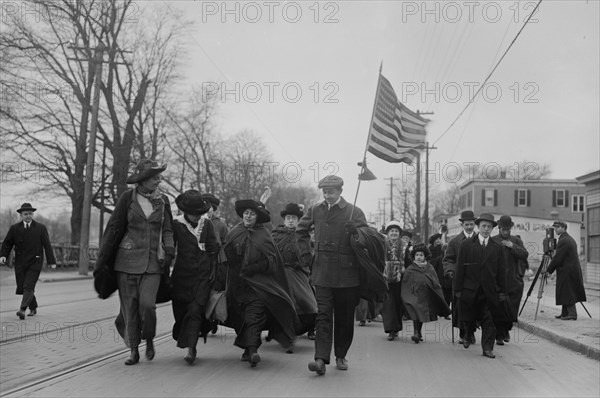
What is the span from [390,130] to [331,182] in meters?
2.68

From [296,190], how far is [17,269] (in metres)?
88.6

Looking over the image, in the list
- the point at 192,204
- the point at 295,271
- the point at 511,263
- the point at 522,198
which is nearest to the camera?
the point at 192,204

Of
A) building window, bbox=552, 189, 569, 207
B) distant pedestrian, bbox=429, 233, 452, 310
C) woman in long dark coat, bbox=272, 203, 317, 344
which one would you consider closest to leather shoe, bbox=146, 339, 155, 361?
woman in long dark coat, bbox=272, 203, 317, 344

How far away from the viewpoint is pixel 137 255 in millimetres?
7711

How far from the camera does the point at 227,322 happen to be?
340 inches

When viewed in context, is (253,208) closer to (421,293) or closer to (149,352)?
(149,352)

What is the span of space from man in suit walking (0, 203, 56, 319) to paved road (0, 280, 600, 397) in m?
1.60

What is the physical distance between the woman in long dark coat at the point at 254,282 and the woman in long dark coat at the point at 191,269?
0.25 meters

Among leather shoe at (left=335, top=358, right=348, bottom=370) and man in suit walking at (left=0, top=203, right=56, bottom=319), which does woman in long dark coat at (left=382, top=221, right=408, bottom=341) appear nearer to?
leather shoe at (left=335, top=358, right=348, bottom=370)

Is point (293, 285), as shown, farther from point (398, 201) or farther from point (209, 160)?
point (398, 201)

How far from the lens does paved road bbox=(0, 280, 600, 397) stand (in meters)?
6.56

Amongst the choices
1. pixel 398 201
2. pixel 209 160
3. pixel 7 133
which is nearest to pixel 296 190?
pixel 398 201

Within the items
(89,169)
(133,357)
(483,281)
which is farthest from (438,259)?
(89,169)

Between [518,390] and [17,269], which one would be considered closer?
[518,390]
